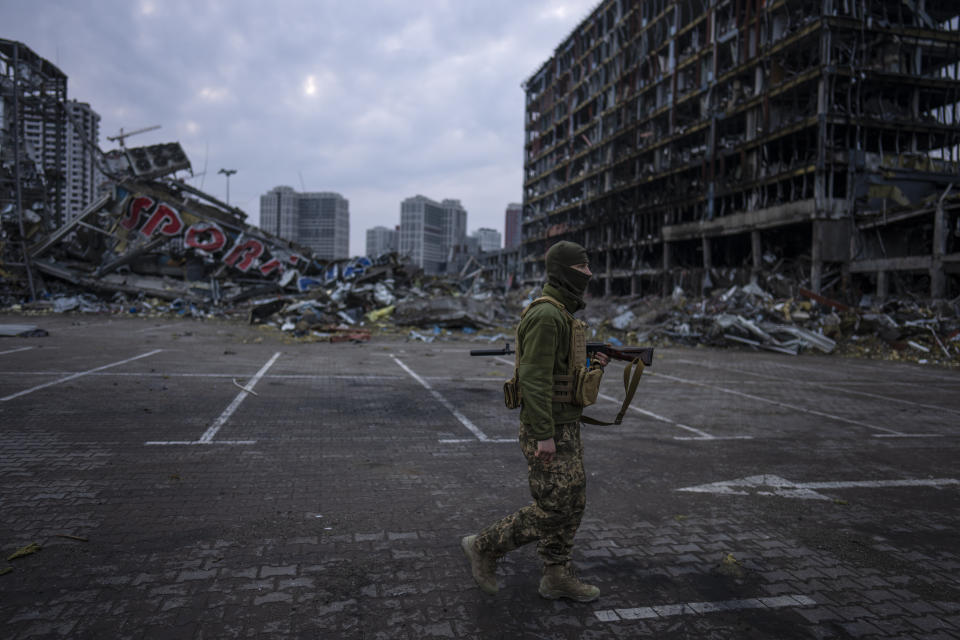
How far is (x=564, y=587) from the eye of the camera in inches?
118

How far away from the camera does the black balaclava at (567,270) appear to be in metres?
3.05

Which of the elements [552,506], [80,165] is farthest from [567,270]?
[80,165]

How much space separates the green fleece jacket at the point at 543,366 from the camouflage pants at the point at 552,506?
0.12 meters

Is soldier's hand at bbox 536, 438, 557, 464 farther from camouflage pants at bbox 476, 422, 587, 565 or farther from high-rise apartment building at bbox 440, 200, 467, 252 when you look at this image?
high-rise apartment building at bbox 440, 200, 467, 252

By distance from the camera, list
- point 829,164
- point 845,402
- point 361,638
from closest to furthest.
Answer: point 361,638, point 845,402, point 829,164

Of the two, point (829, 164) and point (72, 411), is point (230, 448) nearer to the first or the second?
point (72, 411)

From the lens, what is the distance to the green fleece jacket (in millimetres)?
2830

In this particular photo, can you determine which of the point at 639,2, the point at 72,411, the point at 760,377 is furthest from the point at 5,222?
the point at 639,2

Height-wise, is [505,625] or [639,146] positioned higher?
[639,146]

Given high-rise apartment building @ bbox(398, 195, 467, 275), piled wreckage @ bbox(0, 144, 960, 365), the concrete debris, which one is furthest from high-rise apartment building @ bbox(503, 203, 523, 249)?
the concrete debris

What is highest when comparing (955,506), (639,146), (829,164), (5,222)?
(639,146)

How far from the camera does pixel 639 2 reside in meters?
49.4

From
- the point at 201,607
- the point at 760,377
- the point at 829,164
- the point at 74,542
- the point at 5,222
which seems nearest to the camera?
the point at 201,607

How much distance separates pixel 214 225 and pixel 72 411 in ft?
106
